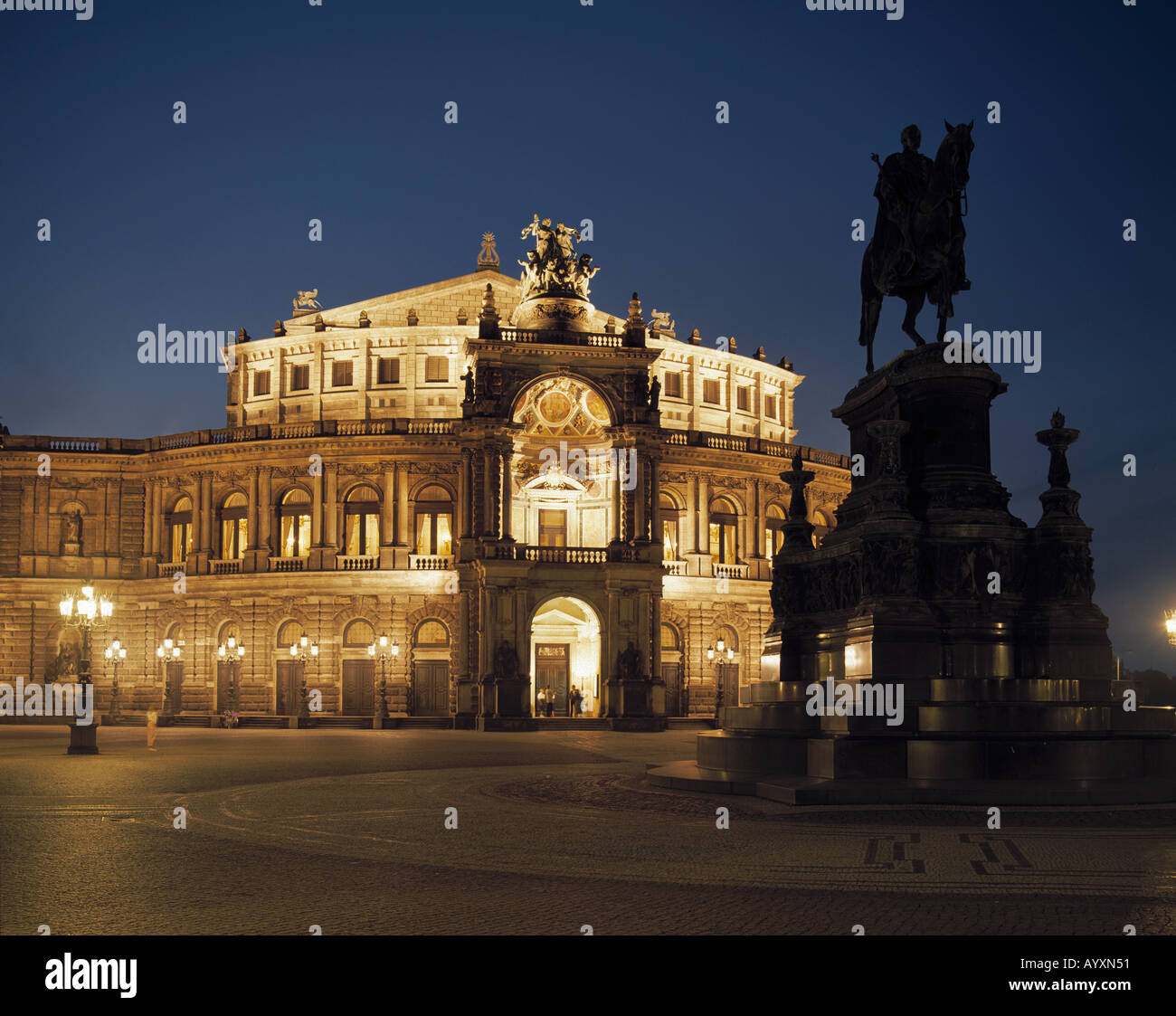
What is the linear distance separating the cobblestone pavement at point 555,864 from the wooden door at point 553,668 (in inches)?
1676

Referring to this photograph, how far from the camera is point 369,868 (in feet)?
38.9

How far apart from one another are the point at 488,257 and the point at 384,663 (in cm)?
3455

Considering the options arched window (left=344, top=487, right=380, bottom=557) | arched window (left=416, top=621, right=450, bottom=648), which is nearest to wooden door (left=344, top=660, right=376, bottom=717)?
arched window (left=416, top=621, right=450, bottom=648)

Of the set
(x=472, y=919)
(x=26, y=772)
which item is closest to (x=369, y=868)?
(x=472, y=919)

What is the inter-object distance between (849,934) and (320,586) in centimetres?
5826

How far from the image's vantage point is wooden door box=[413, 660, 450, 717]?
6372 cm

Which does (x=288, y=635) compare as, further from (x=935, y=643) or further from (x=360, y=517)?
(x=935, y=643)

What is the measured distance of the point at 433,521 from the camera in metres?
66.1

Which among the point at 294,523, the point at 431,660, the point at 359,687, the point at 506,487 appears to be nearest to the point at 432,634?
the point at 431,660

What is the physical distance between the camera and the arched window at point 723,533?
68812 mm

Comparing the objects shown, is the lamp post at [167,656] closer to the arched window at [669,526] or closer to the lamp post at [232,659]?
the lamp post at [232,659]

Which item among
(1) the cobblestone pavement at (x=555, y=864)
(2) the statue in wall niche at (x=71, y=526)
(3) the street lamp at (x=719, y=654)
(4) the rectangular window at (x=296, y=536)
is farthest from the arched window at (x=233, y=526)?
(1) the cobblestone pavement at (x=555, y=864)

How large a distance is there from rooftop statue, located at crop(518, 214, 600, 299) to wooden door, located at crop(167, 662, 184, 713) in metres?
26.7

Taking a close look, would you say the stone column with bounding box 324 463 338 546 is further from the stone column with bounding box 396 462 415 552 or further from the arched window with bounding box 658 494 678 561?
the arched window with bounding box 658 494 678 561
